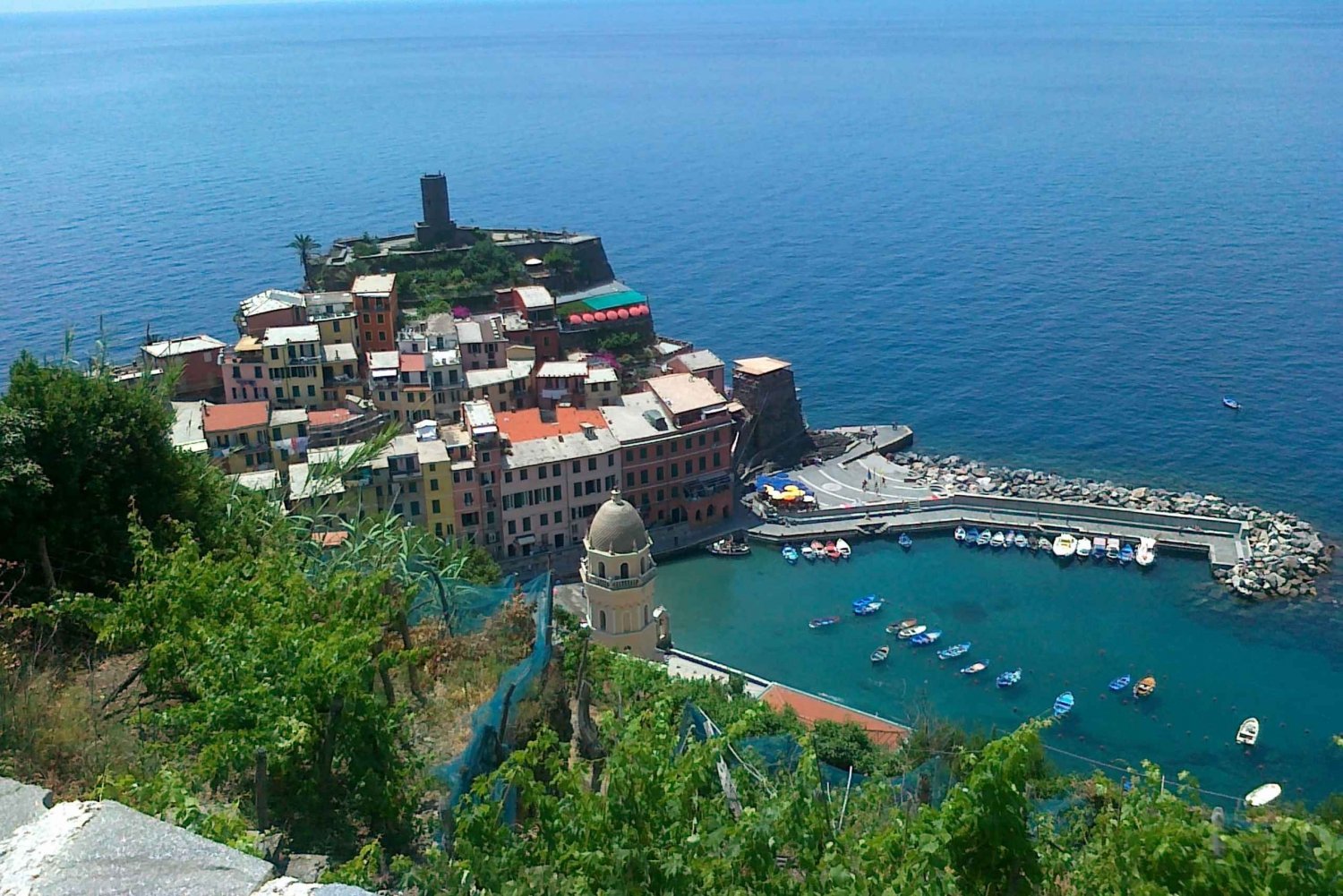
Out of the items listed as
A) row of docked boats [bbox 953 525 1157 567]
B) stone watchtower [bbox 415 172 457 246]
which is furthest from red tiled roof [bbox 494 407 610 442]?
stone watchtower [bbox 415 172 457 246]

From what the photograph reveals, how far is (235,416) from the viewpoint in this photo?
148 feet

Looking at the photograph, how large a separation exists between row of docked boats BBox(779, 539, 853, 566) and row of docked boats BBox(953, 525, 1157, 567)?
5.24 meters

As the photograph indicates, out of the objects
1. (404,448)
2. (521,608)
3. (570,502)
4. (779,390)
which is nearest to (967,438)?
(779,390)

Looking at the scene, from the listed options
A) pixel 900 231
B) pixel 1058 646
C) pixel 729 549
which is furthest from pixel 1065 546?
pixel 900 231

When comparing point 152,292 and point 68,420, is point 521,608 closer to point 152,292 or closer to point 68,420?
point 68,420

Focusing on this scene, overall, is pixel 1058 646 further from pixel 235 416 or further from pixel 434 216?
pixel 434 216

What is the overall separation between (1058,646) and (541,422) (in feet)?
72.2

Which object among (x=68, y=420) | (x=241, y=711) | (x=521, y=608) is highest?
(x=68, y=420)

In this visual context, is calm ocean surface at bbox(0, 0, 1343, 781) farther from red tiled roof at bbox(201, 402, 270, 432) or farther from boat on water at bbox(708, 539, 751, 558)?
red tiled roof at bbox(201, 402, 270, 432)

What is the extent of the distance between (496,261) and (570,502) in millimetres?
24670

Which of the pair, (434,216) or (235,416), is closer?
(235,416)

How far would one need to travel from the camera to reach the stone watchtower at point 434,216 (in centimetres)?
6862

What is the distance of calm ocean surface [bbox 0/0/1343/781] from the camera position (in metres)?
62.9

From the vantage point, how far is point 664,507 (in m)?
50.0
